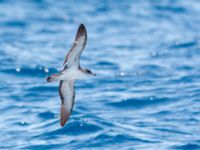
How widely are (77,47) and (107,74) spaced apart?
22.7ft

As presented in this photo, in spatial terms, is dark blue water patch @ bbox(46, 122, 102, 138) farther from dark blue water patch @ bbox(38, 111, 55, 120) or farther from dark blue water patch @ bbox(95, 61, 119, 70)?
dark blue water patch @ bbox(95, 61, 119, 70)

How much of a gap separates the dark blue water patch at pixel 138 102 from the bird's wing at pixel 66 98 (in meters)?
3.31

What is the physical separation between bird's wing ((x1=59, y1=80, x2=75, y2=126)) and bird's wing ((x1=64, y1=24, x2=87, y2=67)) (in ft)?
3.10

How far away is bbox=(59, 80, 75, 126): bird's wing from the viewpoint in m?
12.9

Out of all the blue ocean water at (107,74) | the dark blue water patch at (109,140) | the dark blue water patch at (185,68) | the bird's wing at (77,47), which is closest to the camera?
the bird's wing at (77,47)

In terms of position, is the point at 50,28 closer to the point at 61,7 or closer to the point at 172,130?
the point at 61,7

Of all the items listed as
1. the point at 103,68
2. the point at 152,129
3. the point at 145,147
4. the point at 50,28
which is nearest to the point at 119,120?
the point at 152,129

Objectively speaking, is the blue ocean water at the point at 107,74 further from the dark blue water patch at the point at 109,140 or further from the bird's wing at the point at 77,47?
the bird's wing at the point at 77,47

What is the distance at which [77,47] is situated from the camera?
11781 mm

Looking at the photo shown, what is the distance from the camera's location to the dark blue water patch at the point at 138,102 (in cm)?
1623

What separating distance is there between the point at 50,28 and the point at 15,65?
14.6ft

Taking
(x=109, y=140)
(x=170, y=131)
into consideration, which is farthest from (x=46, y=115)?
(x=170, y=131)

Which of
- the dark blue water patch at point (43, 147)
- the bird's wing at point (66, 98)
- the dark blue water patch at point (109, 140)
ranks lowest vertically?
the dark blue water patch at point (43, 147)

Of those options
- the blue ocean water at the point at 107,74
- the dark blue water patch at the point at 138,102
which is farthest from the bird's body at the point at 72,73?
the dark blue water patch at the point at 138,102
